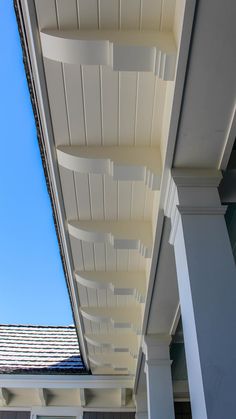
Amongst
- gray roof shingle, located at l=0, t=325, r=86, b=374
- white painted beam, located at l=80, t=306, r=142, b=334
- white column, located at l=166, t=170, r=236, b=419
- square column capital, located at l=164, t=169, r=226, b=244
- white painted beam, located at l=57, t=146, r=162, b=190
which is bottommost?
white column, located at l=166, t=170, r=236, b=419

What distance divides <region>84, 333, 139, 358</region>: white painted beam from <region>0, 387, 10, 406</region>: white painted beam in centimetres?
214

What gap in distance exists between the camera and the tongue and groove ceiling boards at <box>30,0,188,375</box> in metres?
2.07

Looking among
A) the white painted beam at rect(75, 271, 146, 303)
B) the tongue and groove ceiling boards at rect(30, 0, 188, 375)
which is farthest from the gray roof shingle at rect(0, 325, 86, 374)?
the white painted beam at rect(75, 271, 146, 303)

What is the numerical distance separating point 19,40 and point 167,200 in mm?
1341

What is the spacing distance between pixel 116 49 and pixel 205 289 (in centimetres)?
132

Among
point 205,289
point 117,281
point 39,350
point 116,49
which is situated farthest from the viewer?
point 39,350

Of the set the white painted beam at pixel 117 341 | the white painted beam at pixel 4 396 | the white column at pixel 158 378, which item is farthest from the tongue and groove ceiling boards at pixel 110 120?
the white painted beam at pixel 4 396

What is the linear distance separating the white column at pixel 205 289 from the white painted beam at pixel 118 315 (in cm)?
265

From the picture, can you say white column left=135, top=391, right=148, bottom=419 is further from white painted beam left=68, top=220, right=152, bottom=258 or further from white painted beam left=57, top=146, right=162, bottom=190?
white painted beam left=57, top=146, right=162, bottom=190

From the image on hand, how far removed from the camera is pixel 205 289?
2160 millimetres

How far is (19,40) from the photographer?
222cm

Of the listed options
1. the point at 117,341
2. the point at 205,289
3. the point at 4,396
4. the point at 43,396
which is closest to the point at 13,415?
the point at 4,396

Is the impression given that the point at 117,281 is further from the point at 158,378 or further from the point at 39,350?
the point at 39,350

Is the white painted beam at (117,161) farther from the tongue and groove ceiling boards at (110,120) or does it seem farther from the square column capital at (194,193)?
the square column capital at (194,193)
